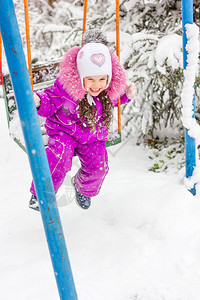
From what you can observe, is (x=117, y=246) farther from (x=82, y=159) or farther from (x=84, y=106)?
(x=84, y=106)

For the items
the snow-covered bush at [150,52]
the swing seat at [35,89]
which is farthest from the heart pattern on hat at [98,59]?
the snow-covered bush at [150,52]

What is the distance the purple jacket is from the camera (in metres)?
2.02

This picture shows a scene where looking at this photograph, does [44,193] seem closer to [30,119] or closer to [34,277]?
[30,119]

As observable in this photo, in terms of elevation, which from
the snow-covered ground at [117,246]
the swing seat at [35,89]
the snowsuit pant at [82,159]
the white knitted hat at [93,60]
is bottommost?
the snow-covered ground at [117,246]

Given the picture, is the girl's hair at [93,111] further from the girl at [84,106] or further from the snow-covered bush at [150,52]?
the snow-covered bush at [150,52]

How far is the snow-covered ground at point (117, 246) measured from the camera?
5.91ft

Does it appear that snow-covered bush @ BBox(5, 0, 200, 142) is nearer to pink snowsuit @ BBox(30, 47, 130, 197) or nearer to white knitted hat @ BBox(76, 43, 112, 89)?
pink snowsuit @ BBox(30, 47, 130, 197)

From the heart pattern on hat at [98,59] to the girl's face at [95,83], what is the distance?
2.9 inches

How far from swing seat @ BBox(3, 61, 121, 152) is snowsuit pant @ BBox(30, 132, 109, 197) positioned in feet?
0.43

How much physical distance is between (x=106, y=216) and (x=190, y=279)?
A: 2.65 feet

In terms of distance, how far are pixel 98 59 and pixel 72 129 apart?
17.7 inches

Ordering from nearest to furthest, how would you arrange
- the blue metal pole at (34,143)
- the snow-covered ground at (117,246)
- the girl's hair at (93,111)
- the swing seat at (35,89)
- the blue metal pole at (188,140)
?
the blue metal pole at (34,143)
the snow-covered ground at (117,246)
the girl's hair at (93,111)
the blue metal pole at (188,140)
the swing seat at (35,89)

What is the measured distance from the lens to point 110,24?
383cm

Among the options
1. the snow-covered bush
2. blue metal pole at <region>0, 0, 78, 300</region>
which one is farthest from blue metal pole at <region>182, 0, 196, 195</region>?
blue metal pole at <region>0, 0, 78, 300</region>
